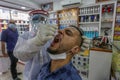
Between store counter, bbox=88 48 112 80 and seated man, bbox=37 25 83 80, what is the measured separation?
0.95 m

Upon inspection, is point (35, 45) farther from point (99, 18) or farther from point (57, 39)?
point (99, 18)

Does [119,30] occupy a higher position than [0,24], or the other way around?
[0,24]

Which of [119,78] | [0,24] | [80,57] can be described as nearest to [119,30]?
[80,57]

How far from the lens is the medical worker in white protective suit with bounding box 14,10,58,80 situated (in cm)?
86

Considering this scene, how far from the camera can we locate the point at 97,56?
183 cm

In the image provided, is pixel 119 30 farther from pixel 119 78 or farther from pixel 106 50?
pixel 119 78

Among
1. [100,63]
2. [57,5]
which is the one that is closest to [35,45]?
[100,63]

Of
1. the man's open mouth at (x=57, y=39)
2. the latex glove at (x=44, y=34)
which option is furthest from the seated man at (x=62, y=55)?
the latex glove at (x=44, y=34)

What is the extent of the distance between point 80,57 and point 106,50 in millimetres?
638

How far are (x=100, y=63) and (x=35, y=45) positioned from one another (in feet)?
4.50

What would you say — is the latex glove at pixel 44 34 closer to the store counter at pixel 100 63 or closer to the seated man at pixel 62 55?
the seated man at pixel 62 55

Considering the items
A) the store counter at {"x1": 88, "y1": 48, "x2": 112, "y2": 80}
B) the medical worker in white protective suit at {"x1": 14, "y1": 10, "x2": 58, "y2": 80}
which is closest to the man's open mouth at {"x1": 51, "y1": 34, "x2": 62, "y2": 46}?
the medical worker in white protective suit at {"x1": 14, "y1": 10, "x2": 58, "y2": 80}

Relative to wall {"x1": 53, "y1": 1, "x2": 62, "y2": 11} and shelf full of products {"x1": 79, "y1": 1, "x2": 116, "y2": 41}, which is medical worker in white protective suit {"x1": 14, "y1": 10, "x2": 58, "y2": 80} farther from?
wall {"x1": 53, "y1": 1, "x2": 62, "y2": 11}

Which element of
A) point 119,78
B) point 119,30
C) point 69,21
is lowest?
point 119,78
